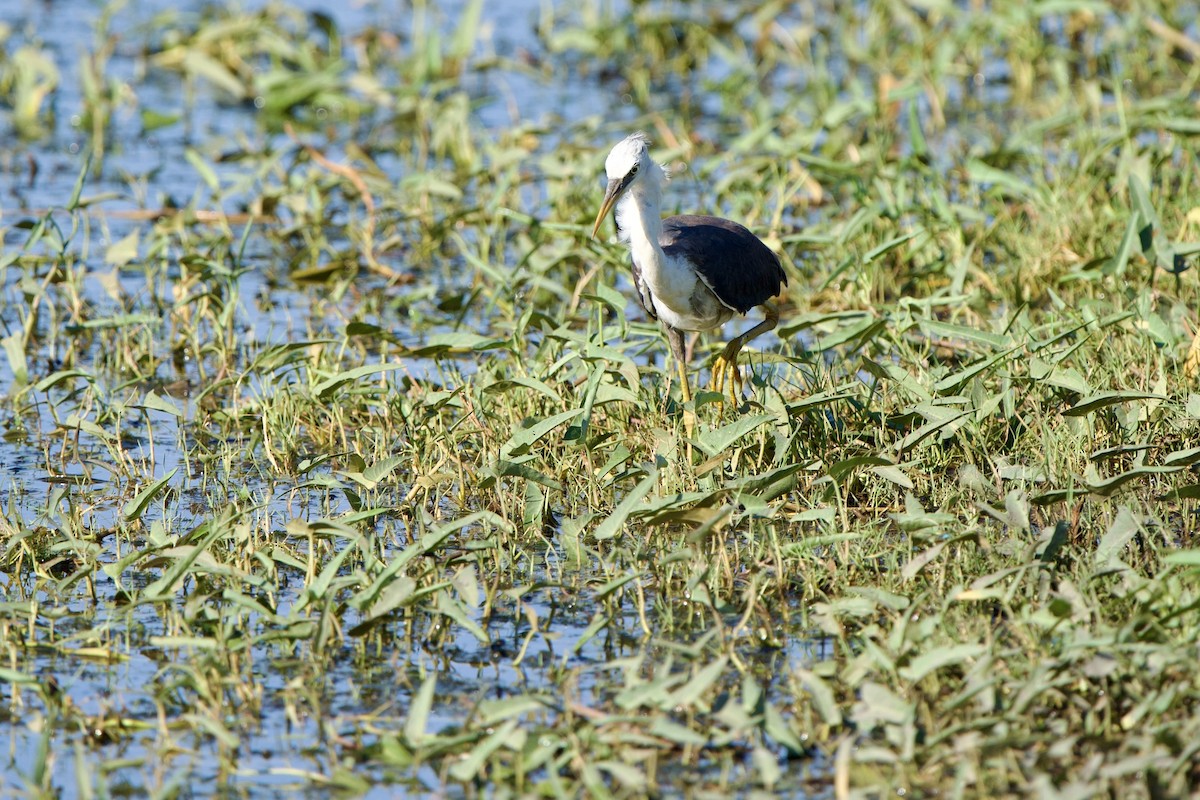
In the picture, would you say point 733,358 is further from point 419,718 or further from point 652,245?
point 419,718

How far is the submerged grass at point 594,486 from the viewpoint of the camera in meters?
3.21

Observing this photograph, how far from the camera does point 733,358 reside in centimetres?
525

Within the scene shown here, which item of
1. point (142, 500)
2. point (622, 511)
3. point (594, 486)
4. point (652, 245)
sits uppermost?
point (652, 245)

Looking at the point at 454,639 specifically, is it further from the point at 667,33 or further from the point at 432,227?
the point at 667,33

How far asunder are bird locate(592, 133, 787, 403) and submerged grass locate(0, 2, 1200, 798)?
17 cm

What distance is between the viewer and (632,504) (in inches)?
151

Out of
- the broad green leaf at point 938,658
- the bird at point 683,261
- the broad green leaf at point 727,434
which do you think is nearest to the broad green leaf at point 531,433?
the broad green leaf at point 727,434

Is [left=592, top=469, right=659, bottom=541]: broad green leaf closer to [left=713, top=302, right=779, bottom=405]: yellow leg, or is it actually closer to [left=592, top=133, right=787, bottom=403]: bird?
[left=592, top=133, right=787, bottom=403]: bird

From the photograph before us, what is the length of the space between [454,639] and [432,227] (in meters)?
3.26

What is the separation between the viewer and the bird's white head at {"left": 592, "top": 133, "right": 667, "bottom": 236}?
4.74m

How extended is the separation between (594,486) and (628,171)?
999 millimetres


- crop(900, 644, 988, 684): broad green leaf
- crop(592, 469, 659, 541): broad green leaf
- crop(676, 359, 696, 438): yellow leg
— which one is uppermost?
crop(676, 359, 696, 438): yellow leg

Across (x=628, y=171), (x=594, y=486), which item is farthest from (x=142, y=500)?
(x=628, y=171)

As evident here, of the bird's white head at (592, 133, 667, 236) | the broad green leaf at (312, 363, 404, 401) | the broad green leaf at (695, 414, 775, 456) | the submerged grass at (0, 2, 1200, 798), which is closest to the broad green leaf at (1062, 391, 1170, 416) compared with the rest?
the submerged grass at (0, 2, 1200, 798)
